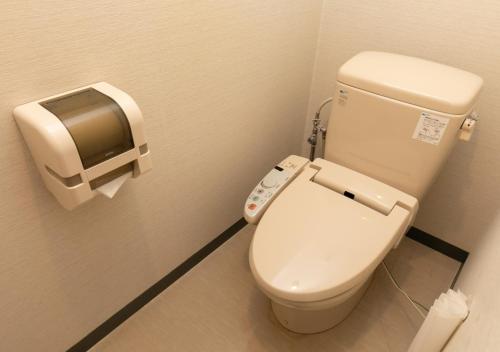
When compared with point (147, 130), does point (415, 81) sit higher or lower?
higher

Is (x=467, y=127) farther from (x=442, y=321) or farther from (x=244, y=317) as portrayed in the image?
(x=244, y=317)

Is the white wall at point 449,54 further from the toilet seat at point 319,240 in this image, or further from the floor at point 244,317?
the toilet seat at point 319,240

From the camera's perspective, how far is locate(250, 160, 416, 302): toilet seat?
0.89m

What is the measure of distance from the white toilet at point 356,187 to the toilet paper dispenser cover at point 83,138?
0.46m

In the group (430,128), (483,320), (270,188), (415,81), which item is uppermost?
(415,81)

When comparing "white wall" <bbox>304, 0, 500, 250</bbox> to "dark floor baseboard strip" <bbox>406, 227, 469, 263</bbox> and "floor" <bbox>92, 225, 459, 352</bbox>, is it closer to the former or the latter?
"dark floor baseboard strip" <bbox>406, 227, 469, 263</bbox>

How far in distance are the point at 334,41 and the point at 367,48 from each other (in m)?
0.14

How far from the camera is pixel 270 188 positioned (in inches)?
48.6

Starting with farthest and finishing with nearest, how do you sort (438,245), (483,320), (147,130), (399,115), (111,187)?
(438,245)
(399,115)
(147,130)
(111,187)
(483,320)

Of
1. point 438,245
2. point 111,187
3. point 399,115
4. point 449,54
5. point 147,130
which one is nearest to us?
point 111,187

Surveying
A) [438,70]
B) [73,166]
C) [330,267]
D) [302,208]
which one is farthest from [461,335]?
[73,166]

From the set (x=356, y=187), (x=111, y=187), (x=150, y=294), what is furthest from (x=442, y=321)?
(x=150, y=294)

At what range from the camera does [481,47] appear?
1079 millimetres

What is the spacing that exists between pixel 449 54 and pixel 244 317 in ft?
3.76
